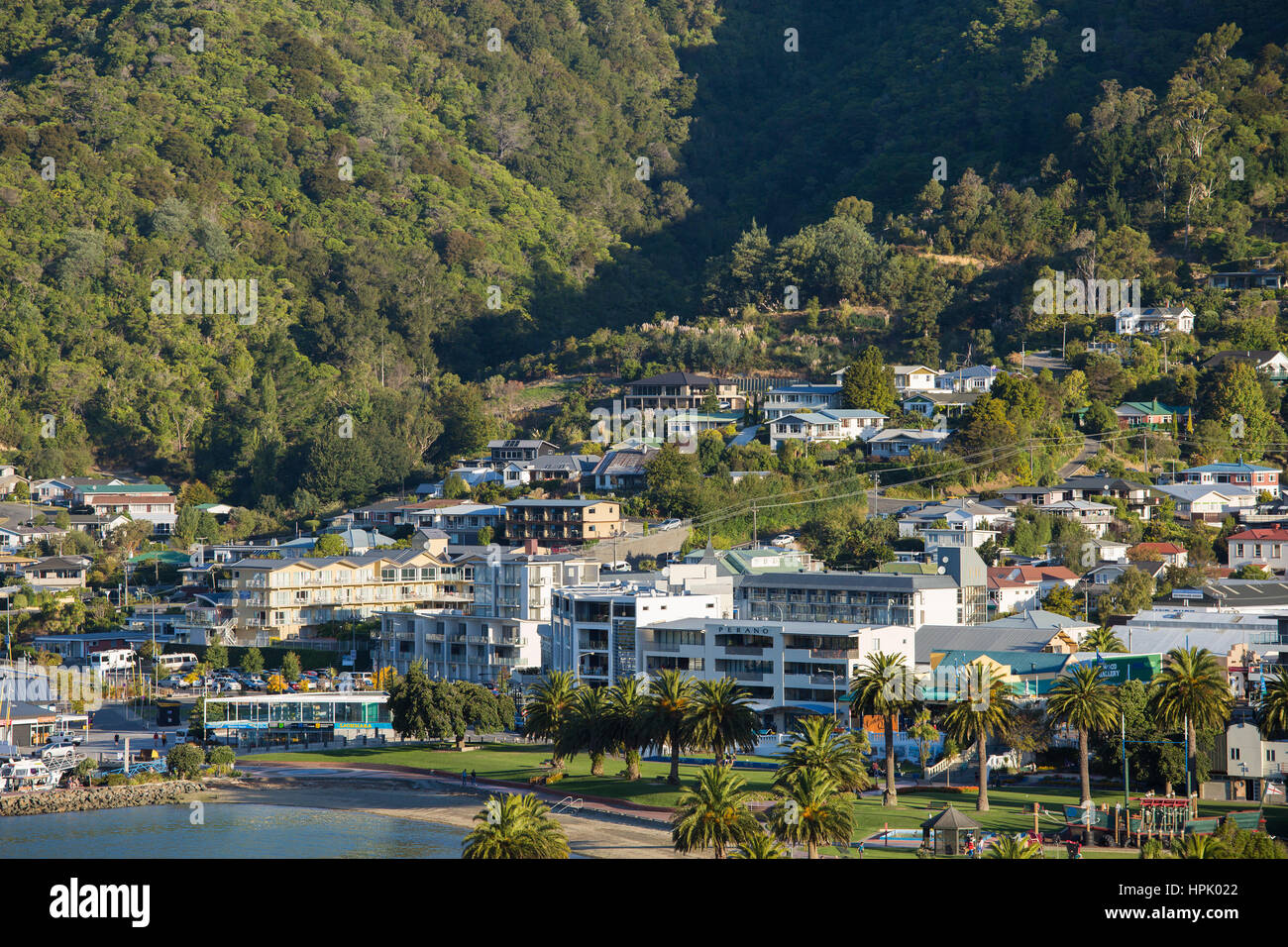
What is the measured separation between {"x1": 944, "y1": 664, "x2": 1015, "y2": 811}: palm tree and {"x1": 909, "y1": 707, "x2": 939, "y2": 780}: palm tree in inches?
97.2

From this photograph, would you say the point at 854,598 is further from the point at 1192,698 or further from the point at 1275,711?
the point at 1275,711

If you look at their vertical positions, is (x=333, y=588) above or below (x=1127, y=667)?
above

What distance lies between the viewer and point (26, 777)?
49469mm

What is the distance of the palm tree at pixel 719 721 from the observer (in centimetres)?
4278

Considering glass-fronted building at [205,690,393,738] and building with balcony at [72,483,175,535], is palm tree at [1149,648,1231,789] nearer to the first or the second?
glass-fronted building at [205,690,393,738]

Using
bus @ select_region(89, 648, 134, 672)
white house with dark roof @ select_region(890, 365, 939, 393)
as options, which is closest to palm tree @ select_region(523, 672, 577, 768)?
bus @ select_region(89, 648, 134, 672)

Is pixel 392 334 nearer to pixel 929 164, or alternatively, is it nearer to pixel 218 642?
pixel 929 164

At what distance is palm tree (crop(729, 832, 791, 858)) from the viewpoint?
31.3 meters

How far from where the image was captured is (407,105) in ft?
454

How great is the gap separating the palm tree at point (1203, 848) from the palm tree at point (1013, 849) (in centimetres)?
272

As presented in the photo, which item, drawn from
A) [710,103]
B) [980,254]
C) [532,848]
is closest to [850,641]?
[532,848]

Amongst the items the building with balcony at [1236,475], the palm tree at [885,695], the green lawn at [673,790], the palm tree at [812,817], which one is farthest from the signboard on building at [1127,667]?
the building with balcony at [1236,475]

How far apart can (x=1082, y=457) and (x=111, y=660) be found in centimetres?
4574

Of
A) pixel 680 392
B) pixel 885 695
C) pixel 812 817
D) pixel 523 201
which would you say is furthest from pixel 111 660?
pixel 523 201
